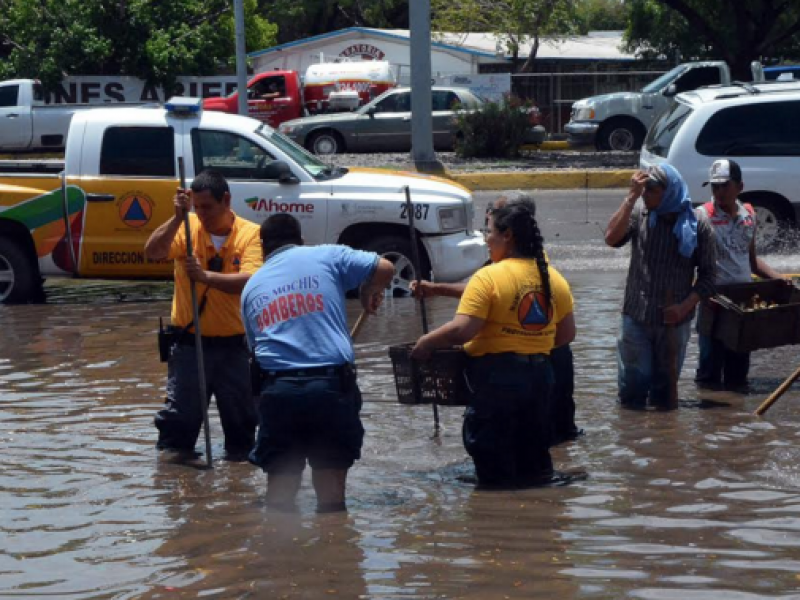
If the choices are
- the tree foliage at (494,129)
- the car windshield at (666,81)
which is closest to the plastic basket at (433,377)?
the tree foliage at (494,129)

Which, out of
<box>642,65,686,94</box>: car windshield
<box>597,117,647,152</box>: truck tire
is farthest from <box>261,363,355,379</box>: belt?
<box>597,117,647,152</box>: truck tire

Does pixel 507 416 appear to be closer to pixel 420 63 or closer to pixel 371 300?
pixel 371 300

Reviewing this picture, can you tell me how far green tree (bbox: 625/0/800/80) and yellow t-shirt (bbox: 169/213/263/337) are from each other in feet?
73.5

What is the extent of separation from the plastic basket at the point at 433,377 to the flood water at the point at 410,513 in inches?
18.8

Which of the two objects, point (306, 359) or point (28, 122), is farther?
point (28, 122)

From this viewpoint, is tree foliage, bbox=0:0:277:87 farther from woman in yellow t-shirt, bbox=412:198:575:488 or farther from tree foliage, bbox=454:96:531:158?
woman in yellow t-shirt, bbox=412:198:575:488

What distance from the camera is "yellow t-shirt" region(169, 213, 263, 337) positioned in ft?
24.7

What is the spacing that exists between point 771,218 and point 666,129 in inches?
60.7

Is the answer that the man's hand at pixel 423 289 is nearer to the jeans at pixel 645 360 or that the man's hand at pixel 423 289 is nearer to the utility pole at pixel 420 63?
the jeans at pixel 645 360

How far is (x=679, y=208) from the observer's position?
832 cm

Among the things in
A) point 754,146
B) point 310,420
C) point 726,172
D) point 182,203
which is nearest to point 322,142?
point 754,146

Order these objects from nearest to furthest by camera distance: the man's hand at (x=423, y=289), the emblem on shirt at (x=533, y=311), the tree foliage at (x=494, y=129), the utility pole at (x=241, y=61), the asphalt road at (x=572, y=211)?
the emblem on shirt at (x=533, y=311) < the man's hand at (x=423, y=289) < the asphalt road at (x=572, y=211) < the tree foliage at (x=494, y=129) < the utility pole at (x=241, y=61)

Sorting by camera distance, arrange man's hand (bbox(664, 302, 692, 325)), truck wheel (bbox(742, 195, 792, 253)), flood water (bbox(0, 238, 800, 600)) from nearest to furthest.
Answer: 1. flood water (bbox(0, 238, 800, 600))
2. man's hand (bbox(664, 302, 692, 325))
3. truck wheel (bbox(742, 195, 792, 253))

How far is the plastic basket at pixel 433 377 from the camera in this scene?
676cm
